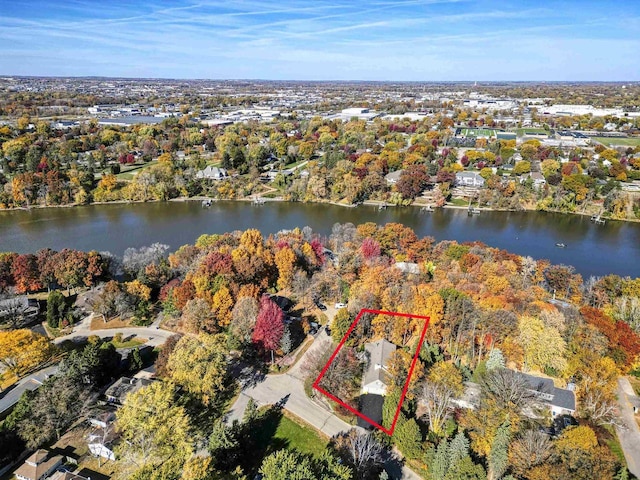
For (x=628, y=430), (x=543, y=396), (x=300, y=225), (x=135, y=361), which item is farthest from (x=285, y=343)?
(x=300, y=225)

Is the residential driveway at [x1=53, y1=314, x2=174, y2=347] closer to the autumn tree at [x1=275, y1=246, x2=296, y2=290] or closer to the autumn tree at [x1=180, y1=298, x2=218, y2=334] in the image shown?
the autumn tree at [x1=180, y1=298, x2=218, y2=334]

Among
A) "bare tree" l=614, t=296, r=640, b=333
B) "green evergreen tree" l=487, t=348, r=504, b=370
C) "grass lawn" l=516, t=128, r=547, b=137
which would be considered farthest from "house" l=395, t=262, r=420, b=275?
"grass lawn" l=516, t=128, r=547, b=137

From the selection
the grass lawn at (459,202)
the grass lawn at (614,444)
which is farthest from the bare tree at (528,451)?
the grass lawn at (459,202)

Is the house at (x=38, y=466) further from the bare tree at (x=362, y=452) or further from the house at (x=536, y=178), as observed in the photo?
the house at (x=536, y=178)

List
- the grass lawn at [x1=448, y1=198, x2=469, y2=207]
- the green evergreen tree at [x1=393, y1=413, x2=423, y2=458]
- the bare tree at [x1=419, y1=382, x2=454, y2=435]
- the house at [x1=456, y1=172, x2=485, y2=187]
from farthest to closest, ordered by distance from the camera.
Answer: the house at [x1=456, y1=172, x2=485, y2=187] → the grass lawn at [x1=448, y1=198, x2=469, y2=207] → the bare tree at [x1=419, y1=382, x2=454, y2=435] → the green evergreen tree at [x1=393, y1=413, x2=423, y2=458]

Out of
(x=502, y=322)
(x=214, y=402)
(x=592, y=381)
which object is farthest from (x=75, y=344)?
(x=592, y=381)

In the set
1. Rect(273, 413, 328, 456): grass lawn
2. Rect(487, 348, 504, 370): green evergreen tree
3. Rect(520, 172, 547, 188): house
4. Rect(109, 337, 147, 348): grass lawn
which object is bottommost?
Rect(109, 337, 147, 348): grass lawn

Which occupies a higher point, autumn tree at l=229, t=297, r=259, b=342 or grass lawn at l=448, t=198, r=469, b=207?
autumn tree at l=229, t=297, r=259, b=342

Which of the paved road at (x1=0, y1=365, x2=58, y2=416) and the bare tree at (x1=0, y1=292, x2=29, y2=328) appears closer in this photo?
the paved road at (x1=0, y1=365, x2=58, y2=416)
